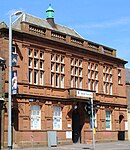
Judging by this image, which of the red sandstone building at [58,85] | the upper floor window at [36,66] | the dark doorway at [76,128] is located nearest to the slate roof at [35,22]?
the red sandstone building at [58,85]

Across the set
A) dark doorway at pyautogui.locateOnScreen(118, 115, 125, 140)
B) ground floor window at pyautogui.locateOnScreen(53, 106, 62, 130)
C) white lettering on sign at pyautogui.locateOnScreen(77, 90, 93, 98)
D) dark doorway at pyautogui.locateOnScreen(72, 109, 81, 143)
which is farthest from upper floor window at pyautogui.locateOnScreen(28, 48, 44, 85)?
dark doorway at pyautogui.locateOnScreen(118, 115, 125, 140)

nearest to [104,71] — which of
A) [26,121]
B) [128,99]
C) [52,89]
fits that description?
[128,99]

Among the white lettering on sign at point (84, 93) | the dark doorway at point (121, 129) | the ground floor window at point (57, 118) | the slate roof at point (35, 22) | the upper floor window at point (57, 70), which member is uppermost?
the slate roof at point (35, 22)

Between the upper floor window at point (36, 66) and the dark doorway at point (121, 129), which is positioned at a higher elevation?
the upper floor window at point (36, 66)

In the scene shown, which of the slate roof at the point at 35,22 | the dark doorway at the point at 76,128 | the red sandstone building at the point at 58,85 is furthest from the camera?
the dark doorway at the point at 76,128

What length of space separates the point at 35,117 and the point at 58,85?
488 cm

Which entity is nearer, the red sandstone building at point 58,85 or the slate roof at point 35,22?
the red sandstone building at point 58,85

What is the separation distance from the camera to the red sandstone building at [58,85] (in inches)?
1467

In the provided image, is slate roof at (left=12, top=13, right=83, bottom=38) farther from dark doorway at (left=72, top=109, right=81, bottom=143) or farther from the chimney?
dark doorway at (left=72, top=109, right=81, bottom=143)

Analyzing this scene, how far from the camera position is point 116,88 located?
50.7m

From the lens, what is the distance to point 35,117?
38656 millimetres

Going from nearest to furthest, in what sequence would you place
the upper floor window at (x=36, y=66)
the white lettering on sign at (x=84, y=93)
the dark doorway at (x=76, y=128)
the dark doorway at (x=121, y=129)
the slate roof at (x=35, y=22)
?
the upper floor window at (x=36, y=66), the white lettering on sign at (x=84, y=93), the slate roof at (x=35, y=22), the dark doorway at (x=76, y=128), the dark doorway at (x=121, y=129)

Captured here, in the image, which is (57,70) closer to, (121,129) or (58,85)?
(58,85)

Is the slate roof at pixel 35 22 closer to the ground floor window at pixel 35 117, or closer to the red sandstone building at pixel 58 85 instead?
the red sandstone building at pixel 58 85
